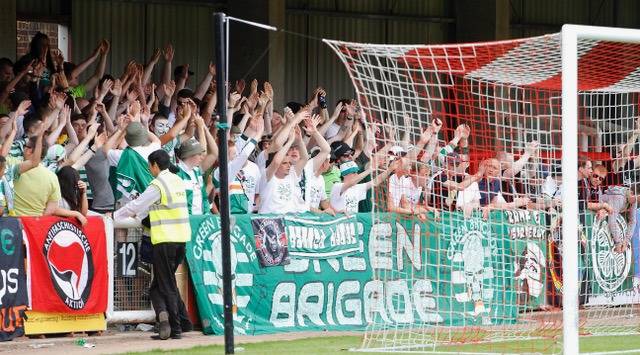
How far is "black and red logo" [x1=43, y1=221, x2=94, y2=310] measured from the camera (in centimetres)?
1445

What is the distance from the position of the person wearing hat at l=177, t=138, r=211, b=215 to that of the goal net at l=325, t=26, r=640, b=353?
80.4 inches

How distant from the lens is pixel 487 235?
1662 centimetres

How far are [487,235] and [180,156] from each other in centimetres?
399

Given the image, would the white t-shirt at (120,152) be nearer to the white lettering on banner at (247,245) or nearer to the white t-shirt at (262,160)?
the white lettering on banner at (247,245)

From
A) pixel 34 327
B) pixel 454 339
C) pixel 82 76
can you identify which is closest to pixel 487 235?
pixel 454 339

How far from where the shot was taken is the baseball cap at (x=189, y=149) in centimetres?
1526

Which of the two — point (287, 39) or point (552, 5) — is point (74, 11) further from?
point (552, 5)

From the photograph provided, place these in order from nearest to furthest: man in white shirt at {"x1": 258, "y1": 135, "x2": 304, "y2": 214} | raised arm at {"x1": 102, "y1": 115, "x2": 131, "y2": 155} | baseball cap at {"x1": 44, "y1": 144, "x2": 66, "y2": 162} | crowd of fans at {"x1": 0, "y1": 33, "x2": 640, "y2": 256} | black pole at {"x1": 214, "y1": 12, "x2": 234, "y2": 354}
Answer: black pole at {"x1": 214, "y1": 12, "x2": 234, "y2": 354} → crowd of fans at {"x1": 0, "y1": 33, "x2": 640, "y2": 256} → baseball cap at {"x1": 44, "y1": 144, "x2": 66, "y2": 162} → raised arm at {"x1": 102, "y1": 115, "x2": 131, "y2": 155} → man in white shirt at {"x1": 258, "y1": 135, "x2": 304, "y2": 214}

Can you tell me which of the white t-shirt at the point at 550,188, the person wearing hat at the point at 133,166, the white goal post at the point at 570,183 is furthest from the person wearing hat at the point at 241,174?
the white goal post at the point at 570,183

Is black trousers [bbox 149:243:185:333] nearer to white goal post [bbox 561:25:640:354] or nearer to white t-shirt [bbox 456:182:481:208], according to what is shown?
white t-shirt [bbox 456:182:481:208]

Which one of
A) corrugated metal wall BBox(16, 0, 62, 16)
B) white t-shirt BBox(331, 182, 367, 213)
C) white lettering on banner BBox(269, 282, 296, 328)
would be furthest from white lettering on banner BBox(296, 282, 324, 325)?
corrugated metal wall BBox(16, 0, 62, 16)

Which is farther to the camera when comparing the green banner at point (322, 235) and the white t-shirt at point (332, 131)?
the white t-shirt at point (332, 131)

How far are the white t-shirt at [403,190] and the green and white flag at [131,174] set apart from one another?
291 centimetres

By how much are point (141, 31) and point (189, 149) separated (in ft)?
39.6
